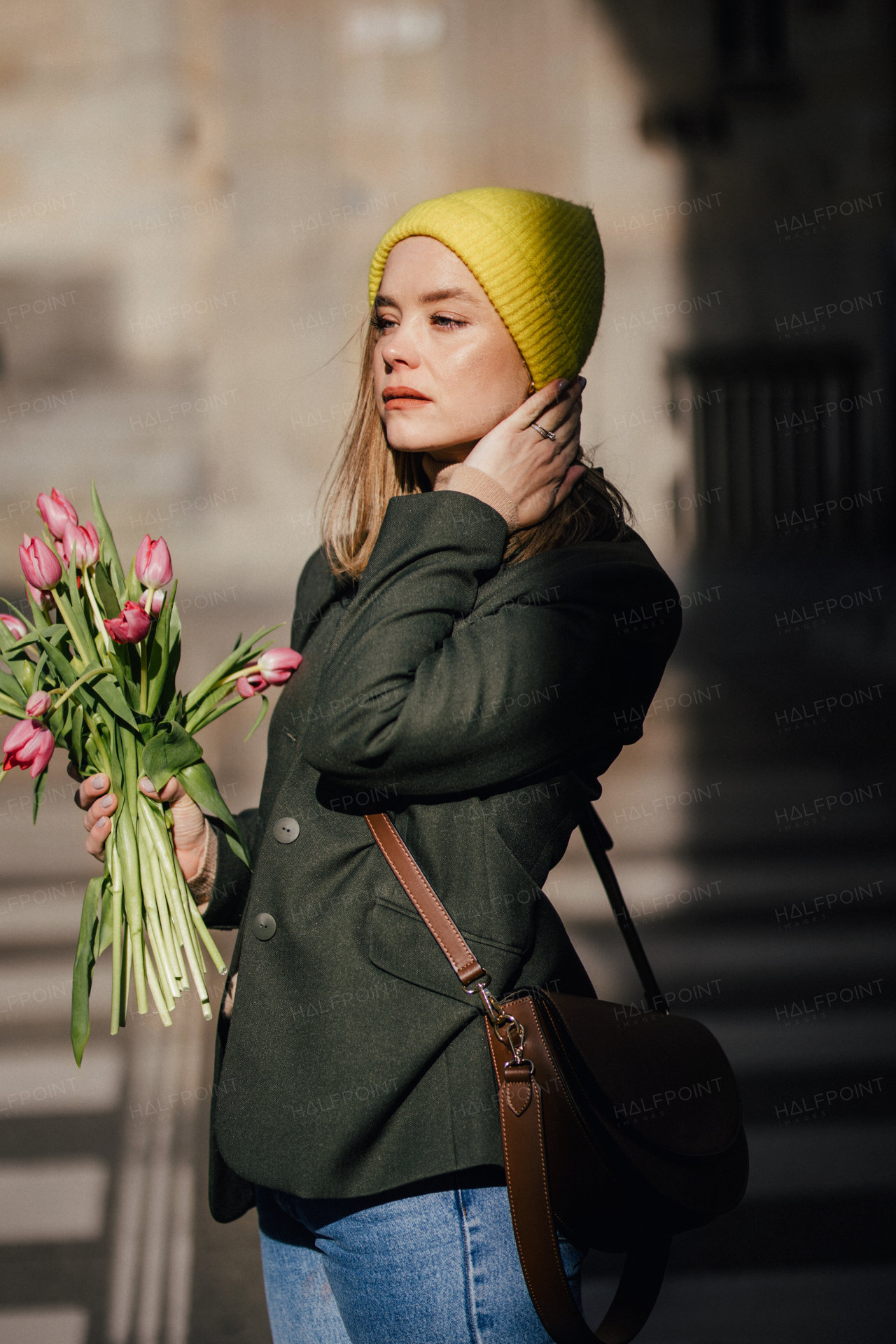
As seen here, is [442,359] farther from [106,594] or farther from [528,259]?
[106,594]

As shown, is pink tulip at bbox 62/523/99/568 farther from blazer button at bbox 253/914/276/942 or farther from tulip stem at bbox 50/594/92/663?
blazer button at bbox 253/914/276/942

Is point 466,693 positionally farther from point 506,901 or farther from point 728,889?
point 728,889

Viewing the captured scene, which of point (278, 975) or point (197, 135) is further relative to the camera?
point (197, 135)

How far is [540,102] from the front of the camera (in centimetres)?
1244

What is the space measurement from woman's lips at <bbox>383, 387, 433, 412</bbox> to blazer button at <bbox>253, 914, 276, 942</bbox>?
1.93 ft

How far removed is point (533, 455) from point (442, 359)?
0.49 ft

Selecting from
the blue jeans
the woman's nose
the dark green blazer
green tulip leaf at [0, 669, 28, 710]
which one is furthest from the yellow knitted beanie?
the blue jeans

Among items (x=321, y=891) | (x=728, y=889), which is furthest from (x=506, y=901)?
(x=728, y=889)

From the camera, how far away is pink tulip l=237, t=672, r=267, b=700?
1431mm

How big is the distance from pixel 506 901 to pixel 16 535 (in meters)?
12.1

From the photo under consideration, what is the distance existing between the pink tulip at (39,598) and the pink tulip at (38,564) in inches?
0.7

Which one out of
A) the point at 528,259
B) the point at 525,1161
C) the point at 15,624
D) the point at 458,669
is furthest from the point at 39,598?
the point at 525,1161

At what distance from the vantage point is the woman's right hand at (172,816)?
1.42m

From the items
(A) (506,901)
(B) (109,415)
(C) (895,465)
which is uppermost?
(A) (506,901)
